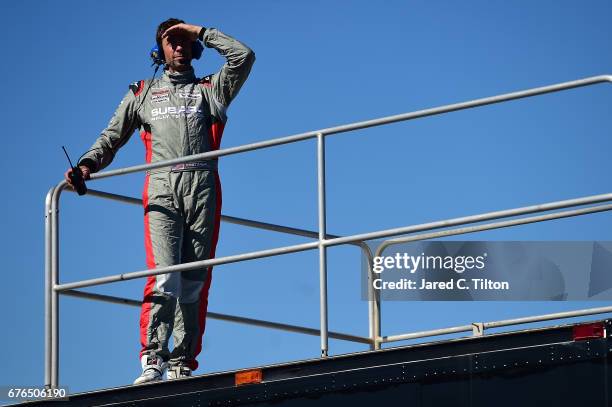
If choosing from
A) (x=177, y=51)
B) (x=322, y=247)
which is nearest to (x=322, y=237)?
(x=322, y=247)

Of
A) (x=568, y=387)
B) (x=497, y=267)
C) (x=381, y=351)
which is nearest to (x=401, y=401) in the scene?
(x=381, y=351)

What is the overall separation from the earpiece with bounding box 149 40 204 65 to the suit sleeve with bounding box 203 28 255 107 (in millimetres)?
216

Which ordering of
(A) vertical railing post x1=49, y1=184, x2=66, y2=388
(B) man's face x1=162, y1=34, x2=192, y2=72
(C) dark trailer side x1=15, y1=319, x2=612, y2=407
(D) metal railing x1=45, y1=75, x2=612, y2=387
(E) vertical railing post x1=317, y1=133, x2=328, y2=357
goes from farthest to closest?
(B) man's face x1=162, y1=34, x2=192, y2=72
(A) vertical railing post x1=49, y1=184, x2=66, y2=388
(E) vertical railing post x1=317, y1=133, x2=328, y2=357
(D) metal railing x1=45, y1=75, x2=612, y2=387
(C) dark trailer side x1=15, y1=319, x2=612, y2=407

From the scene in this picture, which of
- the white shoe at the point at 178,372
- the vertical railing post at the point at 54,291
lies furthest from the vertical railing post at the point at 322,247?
the vertical railing post at the point at 54,291

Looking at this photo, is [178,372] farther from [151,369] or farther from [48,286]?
[48,286]

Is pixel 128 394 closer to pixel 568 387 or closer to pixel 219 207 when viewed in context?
pixel 219 207

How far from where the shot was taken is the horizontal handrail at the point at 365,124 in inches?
373

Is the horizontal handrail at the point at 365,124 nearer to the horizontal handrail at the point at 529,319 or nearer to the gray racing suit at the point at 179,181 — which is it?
the gray racing suit at the point at 179,181

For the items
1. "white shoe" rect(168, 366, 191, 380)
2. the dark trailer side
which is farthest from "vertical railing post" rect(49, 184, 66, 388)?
the dark trailer side

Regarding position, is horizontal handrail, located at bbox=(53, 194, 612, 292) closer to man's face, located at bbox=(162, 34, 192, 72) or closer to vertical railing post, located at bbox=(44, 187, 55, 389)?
vertical railing post, located at bbox=(44, 187, 55, 389)

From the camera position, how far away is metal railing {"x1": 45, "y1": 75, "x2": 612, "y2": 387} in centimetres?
946

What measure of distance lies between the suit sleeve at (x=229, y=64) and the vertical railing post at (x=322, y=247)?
1.07m

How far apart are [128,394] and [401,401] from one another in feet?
6.58

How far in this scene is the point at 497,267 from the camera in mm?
10844
